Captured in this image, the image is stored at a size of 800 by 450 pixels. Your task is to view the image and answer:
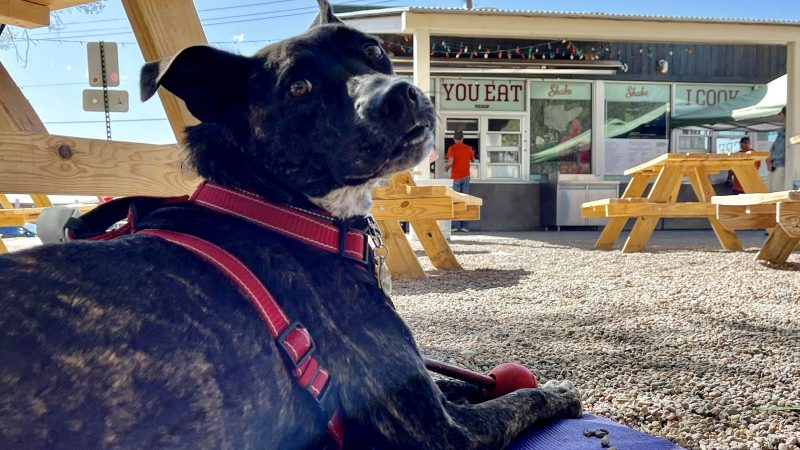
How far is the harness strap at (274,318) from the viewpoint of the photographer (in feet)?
3.60

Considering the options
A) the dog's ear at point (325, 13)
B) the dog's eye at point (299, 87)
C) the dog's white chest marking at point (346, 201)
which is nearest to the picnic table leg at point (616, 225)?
the dog's ear at point (325, 13)

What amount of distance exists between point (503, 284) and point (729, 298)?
59.8 inches

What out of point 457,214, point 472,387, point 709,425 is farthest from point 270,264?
point 457,214

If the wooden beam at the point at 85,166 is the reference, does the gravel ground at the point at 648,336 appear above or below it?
below

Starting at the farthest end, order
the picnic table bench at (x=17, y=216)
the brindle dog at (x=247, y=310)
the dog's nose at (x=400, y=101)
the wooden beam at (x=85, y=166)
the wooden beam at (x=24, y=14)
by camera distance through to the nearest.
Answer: the picnic table bench at (x=17, y=216), the wooden beam at (x=24, y=14), the wooden beam at (x=85, y=166), the dog's nose at (x=400, y=101), the brindle dog at (x=247, y=310)

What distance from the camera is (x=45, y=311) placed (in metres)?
0.97

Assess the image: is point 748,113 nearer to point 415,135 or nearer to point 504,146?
point 504,146

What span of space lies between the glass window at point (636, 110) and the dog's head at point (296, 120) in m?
13.2

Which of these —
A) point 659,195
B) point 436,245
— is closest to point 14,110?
point 436,245

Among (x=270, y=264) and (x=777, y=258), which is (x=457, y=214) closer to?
(x=777, y=258)

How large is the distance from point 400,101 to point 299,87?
248 millimetres

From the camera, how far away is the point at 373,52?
162 centimetres

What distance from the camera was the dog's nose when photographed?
4.33 ft

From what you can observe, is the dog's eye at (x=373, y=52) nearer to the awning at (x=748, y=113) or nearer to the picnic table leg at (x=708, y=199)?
the picnic table leg at (x=708, y=199)
